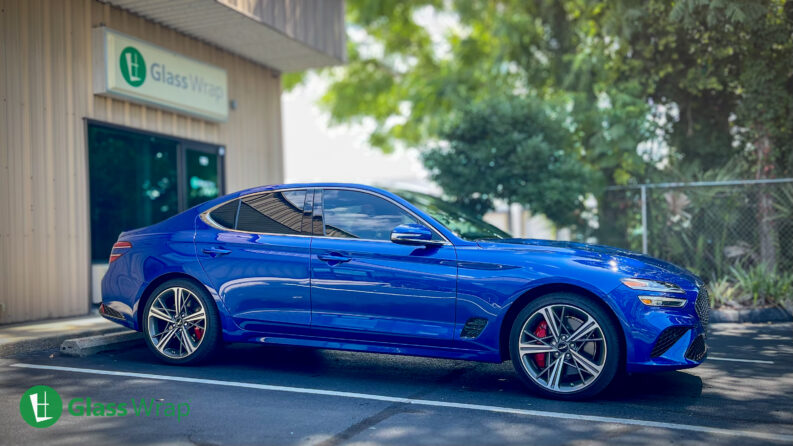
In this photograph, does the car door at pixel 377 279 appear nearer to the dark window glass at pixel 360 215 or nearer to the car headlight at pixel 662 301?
the dark window glass at pixel 360 215

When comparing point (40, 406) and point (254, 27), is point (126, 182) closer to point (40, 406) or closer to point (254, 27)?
point (254, 27)

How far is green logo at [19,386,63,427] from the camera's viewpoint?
4438mm

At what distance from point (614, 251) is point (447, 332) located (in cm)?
140

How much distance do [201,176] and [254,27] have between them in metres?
2.41

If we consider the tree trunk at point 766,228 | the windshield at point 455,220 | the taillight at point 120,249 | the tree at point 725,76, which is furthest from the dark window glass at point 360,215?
the tree trunk at point 766,228

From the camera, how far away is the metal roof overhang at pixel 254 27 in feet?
31.2

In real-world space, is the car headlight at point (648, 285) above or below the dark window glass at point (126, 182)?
below

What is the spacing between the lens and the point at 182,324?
601cm

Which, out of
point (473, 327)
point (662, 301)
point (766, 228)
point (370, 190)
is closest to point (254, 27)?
point (370, 190)

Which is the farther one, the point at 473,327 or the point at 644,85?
the point at 644,85

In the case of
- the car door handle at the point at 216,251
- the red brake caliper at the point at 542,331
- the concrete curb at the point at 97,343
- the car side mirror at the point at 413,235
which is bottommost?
the concrete curb at the point at 97,343

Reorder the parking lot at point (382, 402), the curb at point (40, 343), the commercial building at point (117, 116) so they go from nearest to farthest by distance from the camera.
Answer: the parking lot at point (382, 402) → the curb at point (40, 343) → the commercial building at point (117, 116)

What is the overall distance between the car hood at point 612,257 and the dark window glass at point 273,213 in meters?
1.55

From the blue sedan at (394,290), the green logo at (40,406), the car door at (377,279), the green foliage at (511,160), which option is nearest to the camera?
the green logo at (40,406)
